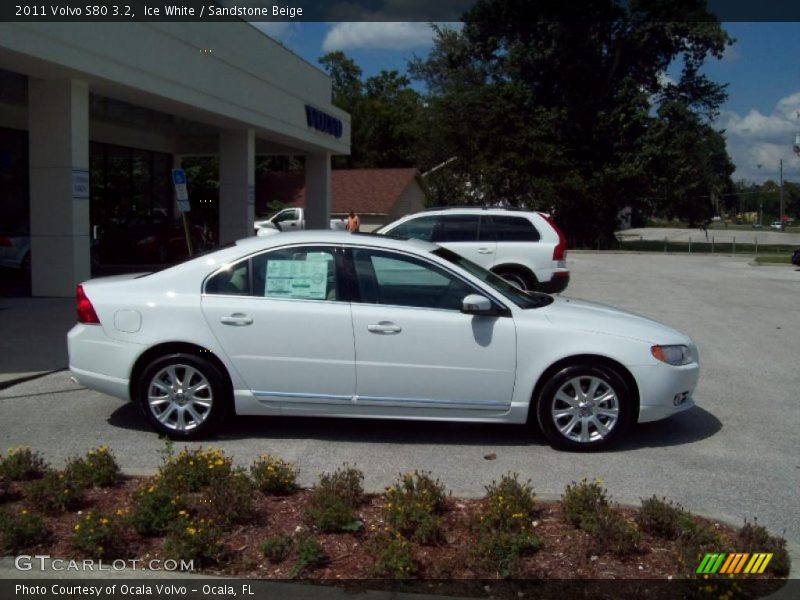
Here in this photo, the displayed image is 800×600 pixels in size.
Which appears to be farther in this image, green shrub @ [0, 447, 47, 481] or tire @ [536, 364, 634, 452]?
tire @ [536, 364, 634, 452]

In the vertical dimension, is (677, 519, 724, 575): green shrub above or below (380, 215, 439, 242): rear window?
below

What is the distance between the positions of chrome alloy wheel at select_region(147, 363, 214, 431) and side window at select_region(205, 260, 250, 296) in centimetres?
66

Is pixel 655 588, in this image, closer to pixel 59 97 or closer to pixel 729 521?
pixel 729 521

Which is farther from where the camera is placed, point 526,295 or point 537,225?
point 537,225

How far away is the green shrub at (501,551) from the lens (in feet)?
13.8

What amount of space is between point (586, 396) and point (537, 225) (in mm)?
8525

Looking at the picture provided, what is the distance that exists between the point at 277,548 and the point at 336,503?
46 cm

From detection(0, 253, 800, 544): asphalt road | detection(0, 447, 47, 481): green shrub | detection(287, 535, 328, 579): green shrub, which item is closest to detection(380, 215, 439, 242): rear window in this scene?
detection(0, 253, 800, 544): asphalt road

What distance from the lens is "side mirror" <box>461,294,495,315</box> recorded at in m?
6.28

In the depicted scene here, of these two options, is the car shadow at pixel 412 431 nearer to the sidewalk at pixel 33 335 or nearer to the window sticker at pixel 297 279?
the window sticker at pixel 297 279

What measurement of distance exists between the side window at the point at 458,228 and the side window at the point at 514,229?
374mm

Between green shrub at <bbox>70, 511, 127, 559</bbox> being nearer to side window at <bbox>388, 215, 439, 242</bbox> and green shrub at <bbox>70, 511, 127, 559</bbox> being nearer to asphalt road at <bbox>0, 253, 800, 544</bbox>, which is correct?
asphalt road at <bbox>0, 253, 800, 544</bbox>

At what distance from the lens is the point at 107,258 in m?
22.6

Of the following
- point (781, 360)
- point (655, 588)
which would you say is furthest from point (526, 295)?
point (781, 360)
